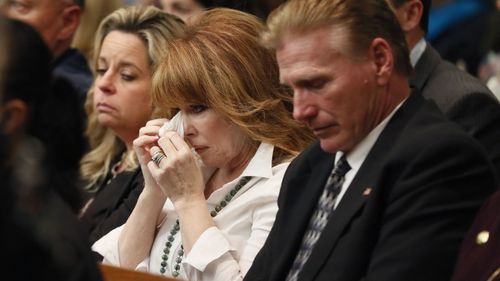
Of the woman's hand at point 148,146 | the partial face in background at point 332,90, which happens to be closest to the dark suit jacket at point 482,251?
the partial face in background at point 332,90

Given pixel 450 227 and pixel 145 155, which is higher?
pixel 450 227

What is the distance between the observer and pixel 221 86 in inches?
174

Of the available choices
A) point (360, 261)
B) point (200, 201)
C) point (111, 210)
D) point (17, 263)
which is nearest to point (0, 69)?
point (17, 263)

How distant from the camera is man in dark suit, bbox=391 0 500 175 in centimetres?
427

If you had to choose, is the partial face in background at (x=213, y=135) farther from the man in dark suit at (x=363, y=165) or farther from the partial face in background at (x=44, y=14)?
the partial face in background at (x=44, y=14)

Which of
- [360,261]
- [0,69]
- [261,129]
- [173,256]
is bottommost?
[173,256]

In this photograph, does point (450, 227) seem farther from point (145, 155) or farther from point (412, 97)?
point (145, 155)

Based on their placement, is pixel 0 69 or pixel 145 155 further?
pixel 145 155

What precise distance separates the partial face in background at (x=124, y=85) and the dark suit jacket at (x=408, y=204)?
1.83 m

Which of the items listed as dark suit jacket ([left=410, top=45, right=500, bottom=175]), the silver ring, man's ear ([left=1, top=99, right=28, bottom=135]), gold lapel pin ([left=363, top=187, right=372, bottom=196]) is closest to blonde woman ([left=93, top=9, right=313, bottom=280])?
the silver ring

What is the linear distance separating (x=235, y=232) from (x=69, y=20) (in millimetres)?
2587

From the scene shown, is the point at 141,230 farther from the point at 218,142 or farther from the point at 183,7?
the point at 183,7

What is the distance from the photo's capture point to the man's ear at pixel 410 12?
4.55 meters

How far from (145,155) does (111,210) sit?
0.61 m
